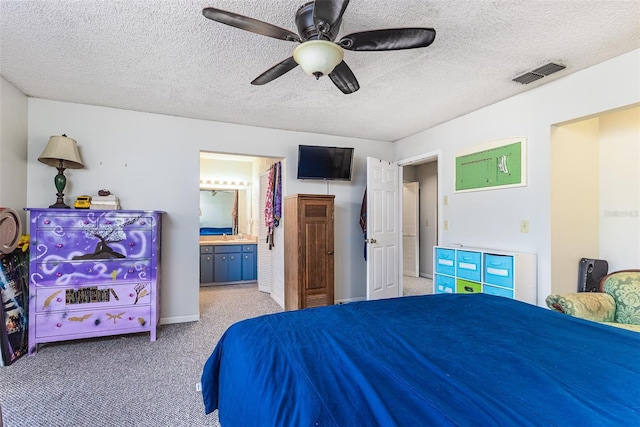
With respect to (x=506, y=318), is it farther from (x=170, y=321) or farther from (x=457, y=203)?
(x=170, y=321)

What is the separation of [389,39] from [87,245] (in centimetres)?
316

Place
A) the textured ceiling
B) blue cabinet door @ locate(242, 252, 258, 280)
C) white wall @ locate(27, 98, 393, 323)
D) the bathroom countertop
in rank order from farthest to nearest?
1. blue cabinet door @ locate(242, 252, 258, 280)
2. the bathroom countertop
3. white wall @ locate(27, 98, 393, 323)
4. the textured ceiling

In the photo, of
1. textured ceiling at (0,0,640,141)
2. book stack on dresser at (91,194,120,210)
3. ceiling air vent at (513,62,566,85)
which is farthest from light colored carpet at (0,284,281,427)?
ceiling air vent at (513,62,566,85)

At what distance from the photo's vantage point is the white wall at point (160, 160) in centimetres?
327

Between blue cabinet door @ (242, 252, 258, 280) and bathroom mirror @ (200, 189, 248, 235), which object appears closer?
blue cabinet door @ (242, 252, 258, 280)

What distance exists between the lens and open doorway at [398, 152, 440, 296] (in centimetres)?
638

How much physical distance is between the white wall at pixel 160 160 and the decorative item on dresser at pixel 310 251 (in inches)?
25.0

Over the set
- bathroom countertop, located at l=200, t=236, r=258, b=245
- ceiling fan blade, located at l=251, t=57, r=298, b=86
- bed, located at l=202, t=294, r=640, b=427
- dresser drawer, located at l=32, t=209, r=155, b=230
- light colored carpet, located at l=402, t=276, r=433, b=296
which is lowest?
light colored carpet, located at l=402, t=276, r=433, b=296

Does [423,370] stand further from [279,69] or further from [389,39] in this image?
[279,69]

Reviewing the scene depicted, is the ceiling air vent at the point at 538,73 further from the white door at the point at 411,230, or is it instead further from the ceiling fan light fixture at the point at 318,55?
the white door at the point at 411,230

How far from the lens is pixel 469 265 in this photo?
3164 mm

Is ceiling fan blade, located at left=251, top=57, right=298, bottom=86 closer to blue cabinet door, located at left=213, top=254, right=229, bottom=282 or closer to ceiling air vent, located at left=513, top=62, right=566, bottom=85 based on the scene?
ceiling air vent, located at left=513, top=62, right=566, bottom=85

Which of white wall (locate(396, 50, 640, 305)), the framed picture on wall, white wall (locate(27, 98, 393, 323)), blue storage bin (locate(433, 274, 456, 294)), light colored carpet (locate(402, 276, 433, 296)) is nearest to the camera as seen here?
white wall (locate(396, 50, 640, 305))

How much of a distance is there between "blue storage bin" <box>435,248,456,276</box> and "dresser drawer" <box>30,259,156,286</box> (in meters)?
Result: 3.09
